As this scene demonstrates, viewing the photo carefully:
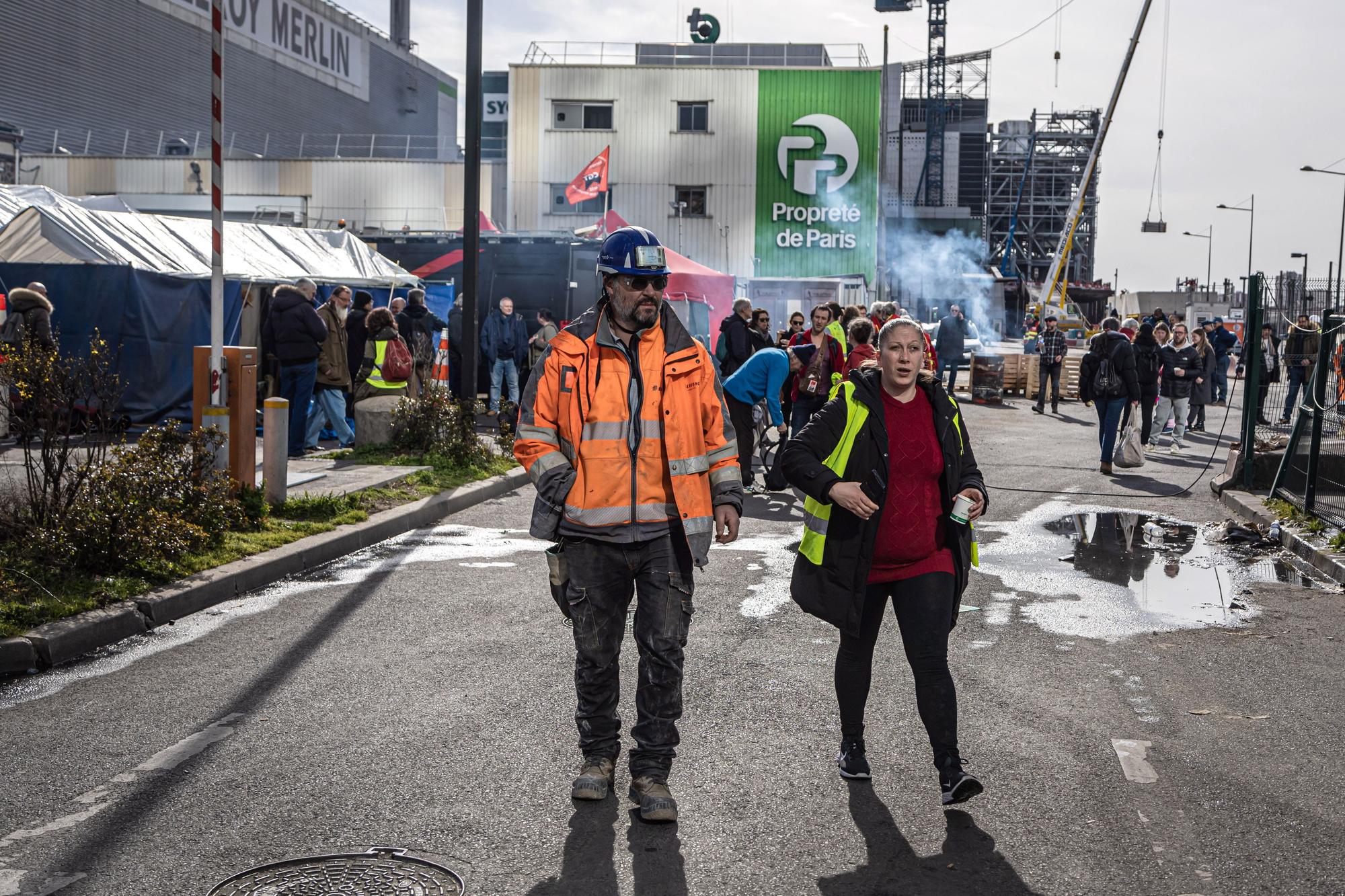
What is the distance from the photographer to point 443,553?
992 cm

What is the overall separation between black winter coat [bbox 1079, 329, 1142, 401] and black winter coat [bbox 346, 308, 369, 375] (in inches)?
336

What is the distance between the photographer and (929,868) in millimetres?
4051

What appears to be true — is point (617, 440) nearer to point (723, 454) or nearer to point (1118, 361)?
point (723, 454)

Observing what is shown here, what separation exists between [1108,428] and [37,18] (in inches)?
1419

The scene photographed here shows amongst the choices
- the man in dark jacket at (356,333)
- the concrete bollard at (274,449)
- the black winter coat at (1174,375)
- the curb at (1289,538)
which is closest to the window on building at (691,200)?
the black winter coat at (1174,375)

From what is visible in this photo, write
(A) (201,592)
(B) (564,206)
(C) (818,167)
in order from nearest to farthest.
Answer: (A) (201,592) < (C) (818,167) < (B) (564,206)

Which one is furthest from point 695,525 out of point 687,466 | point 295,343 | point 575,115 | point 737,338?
point 575,115

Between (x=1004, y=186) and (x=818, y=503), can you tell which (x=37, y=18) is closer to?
(x=818, y=503)

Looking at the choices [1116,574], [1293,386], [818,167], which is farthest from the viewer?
[818,167]

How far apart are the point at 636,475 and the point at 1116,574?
5.96m

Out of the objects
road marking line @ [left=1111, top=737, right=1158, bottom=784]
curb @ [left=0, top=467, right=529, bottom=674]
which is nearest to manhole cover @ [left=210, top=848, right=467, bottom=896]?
road marking line @ [left=1111, top=737, right=1158, bottom=784]

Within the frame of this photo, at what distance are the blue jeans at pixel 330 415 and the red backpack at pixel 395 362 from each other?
0.69 m

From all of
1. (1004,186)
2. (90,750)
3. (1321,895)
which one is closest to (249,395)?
(90,750)

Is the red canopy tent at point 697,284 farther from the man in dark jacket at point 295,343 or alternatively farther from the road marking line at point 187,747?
the road marking line at point 187,747
